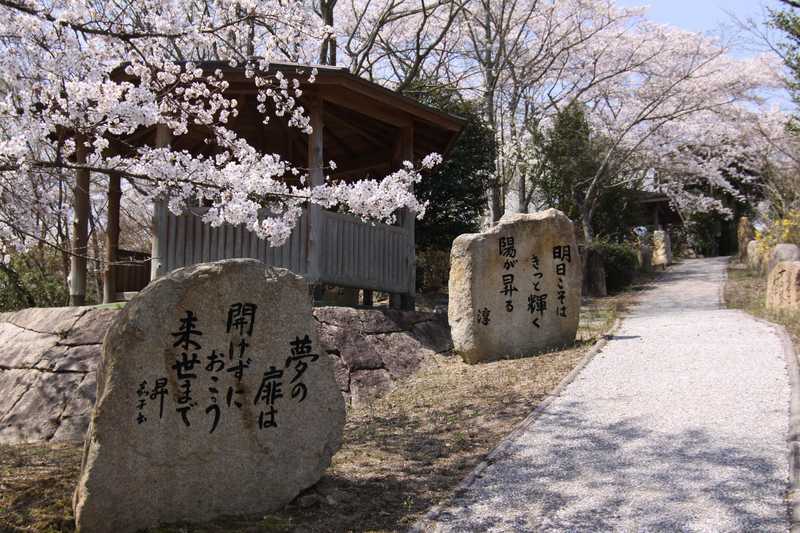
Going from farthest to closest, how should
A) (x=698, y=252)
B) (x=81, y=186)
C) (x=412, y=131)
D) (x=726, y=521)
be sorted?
1. (x=698, y=252)
2. (x=412, y=131)
3. (x=81, y=186)
4. (x=726, y=521)

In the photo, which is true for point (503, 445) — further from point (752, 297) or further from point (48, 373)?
point (752, 297)

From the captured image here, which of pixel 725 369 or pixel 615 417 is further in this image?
pixel 725 369

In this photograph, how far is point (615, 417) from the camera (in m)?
6.24

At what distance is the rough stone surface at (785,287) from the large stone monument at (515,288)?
3.88 metres

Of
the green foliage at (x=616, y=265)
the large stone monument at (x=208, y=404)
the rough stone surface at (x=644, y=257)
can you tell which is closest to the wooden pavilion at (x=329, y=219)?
the large stone monument at (x=208, y=404)

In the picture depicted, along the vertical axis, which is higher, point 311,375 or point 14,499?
point 311,375

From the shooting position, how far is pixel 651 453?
5270 mm

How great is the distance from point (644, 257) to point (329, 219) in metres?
17.2

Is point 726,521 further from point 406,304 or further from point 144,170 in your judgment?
point 406,304

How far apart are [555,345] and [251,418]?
5.76 metres

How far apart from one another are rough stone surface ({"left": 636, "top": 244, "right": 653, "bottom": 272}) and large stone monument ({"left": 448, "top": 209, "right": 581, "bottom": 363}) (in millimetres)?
14668

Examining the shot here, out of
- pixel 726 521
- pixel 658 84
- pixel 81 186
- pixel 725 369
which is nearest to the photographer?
pixel 726 521

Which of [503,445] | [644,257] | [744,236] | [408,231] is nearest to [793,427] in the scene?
[503,445]

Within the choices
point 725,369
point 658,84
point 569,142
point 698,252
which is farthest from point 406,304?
point 698,252
